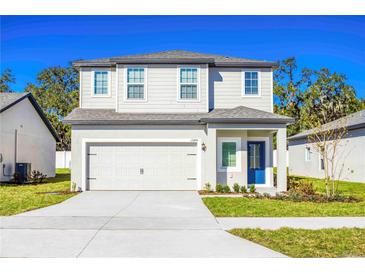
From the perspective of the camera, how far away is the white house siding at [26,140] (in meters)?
21.0

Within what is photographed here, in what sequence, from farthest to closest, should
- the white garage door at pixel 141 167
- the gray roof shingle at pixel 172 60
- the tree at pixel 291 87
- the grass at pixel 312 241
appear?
the tree at pixel 291 87
the gray roof shingle at pixel 172 60
the white garage door at pixel 141 167
the grass at pixel 312 241

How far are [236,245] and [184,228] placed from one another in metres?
1.77

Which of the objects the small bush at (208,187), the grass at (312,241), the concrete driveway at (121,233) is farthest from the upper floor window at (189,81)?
the grass at (312,241)

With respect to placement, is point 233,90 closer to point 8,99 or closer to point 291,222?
point 291,222

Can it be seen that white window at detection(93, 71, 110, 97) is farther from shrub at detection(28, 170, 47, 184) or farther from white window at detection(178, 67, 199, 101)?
shrub at detection(28, 170, 47, 184)

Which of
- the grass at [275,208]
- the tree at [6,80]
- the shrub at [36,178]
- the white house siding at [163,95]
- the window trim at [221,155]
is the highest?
the tree at [6,80]

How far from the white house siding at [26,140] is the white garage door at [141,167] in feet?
25.6

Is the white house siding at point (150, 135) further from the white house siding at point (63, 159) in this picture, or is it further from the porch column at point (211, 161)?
the white house siding at point (63, 159)

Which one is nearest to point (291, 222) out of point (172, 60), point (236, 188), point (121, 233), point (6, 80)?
point (121, 233)

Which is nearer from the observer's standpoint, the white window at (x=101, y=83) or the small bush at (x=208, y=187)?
the small bush at (x=208, y=187)

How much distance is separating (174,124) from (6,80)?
1652 inches

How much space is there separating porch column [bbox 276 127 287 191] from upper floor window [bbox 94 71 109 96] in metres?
8.20

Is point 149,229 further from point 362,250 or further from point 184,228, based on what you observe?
point 362,250
